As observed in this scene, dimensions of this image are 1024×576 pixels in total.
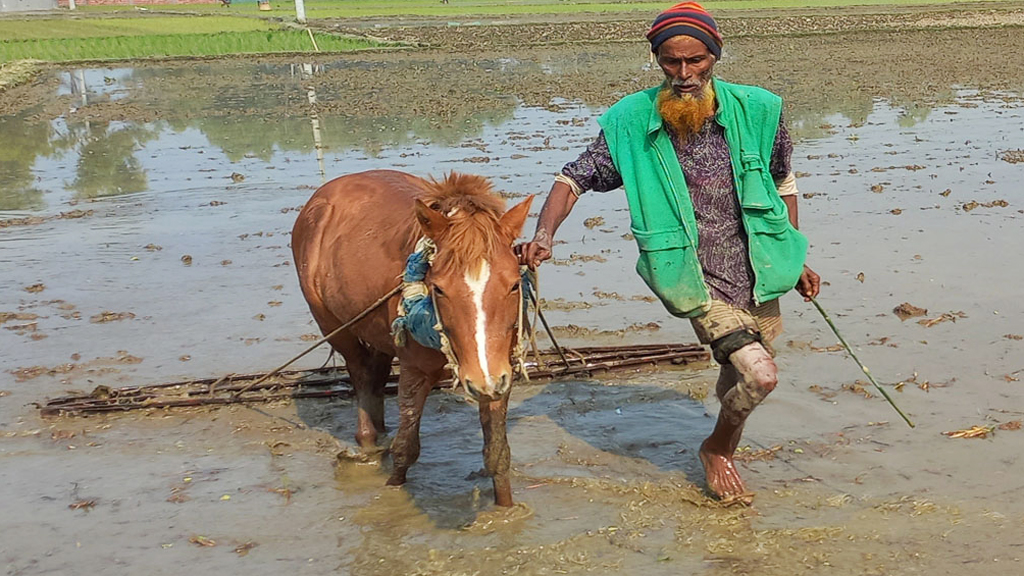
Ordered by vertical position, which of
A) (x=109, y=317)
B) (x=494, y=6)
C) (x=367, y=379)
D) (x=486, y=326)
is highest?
(x=494, y=6)

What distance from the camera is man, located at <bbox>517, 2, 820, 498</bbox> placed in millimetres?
4309

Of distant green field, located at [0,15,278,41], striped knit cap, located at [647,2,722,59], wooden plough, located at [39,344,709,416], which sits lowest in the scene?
wooden plough, located at [39,344,709,416]

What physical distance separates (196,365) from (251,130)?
10724mm

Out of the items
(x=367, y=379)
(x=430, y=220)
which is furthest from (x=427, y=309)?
(x=367, y=379)

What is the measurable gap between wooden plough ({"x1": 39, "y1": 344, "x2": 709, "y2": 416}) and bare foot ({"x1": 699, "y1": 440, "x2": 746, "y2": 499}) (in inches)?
60.2

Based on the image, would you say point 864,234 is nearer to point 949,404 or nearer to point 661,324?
point 661,324

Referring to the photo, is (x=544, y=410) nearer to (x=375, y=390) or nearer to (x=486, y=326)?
(x=375, y=390)

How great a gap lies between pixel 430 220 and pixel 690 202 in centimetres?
109

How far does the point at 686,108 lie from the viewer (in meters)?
4.26

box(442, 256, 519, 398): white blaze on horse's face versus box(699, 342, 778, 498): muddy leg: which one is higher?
box(442, 256, 519, 398): white blaze on horse's face

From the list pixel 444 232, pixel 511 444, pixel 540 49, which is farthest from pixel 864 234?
pixel 540 49

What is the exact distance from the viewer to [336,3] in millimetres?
59062

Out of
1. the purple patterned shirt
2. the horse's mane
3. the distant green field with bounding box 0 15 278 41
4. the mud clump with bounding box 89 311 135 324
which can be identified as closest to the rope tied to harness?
the horse's mane

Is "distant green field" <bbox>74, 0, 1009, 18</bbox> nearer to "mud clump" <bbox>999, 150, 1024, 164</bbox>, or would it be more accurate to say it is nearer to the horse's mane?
"mud clump" <bbox>999, 150, 1024, 164</bbox>
